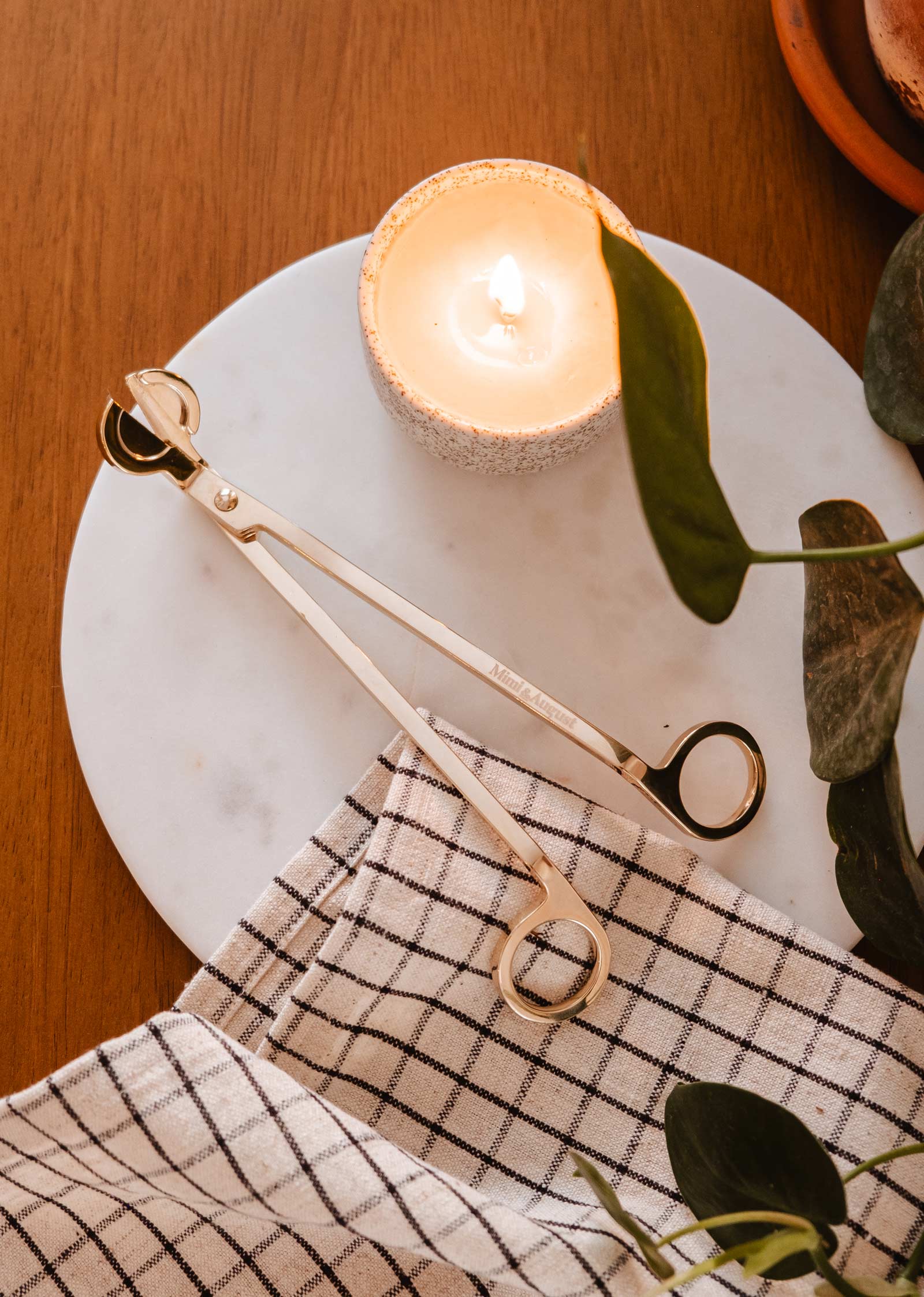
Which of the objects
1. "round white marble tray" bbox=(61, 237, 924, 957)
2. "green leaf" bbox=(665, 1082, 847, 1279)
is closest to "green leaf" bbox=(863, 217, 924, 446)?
"round white marble tray" bbox=(61, 237, 924, 957)

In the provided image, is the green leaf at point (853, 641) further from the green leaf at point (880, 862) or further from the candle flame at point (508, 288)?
the candle flame at point (508, 288)

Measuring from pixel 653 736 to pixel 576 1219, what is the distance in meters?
0.18

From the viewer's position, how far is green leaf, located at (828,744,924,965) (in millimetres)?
275

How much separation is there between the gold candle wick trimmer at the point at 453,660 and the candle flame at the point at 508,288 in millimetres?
108

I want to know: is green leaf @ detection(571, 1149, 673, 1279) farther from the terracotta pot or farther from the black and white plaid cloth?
the terracotta pot

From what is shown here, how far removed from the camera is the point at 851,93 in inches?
16.9

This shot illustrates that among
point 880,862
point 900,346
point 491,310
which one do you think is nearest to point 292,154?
point 491,310

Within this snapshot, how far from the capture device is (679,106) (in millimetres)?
458

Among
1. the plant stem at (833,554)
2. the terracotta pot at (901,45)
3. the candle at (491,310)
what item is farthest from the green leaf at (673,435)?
the terracotta pot at (901,45)

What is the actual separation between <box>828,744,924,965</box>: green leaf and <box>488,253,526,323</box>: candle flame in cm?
20

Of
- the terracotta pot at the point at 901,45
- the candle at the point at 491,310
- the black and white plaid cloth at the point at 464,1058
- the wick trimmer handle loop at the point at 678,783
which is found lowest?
the black and white plaid cloth at the point at 464,1058

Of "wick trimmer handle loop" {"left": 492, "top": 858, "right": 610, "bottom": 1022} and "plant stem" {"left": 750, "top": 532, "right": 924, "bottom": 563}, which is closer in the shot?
"plant stem" {"left": 750, "top": 532, "right": 924, "bottom": 563}

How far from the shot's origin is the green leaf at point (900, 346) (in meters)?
0.32

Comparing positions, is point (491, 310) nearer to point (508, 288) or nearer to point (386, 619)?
point (508, 288)
